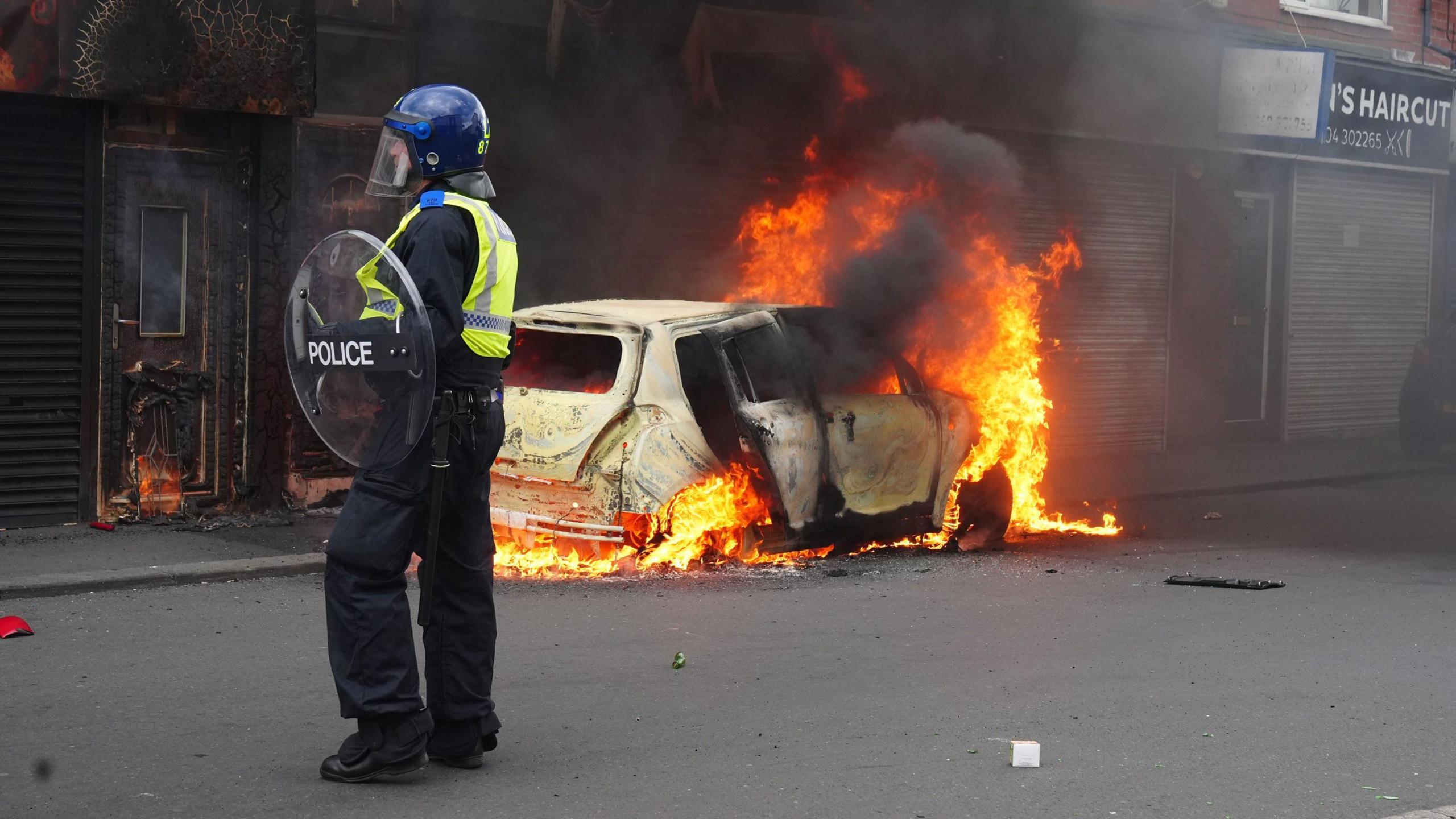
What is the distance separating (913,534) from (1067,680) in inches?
111

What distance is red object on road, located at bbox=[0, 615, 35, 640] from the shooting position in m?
6.38

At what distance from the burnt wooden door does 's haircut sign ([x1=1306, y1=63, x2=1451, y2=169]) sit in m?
11.4

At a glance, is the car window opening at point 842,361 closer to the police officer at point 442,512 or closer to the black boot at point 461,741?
the police officer at point 442,512

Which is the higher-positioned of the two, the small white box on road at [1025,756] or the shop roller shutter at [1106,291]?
the shop roller shutter at [1106,291]

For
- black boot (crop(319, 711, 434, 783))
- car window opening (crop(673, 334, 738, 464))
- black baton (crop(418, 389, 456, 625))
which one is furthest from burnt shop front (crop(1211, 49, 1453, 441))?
black boot (crop(319, 711, 434, 783))

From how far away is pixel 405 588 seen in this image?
14.5 ft

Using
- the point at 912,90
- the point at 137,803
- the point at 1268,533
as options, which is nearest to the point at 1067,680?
the point at 137,803

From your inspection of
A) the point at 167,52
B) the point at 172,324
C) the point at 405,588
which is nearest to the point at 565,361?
the point at 172,324

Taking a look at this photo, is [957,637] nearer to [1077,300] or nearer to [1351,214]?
[1077,300]

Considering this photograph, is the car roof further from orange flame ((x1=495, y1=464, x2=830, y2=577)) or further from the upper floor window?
the upper floor window

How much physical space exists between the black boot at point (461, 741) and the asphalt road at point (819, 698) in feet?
0.13

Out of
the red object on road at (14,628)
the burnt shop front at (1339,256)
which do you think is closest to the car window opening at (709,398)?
the red object on road at (14,628)

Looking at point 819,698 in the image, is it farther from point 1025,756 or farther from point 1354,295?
point 1354,295

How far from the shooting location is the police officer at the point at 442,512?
436 centimetres
